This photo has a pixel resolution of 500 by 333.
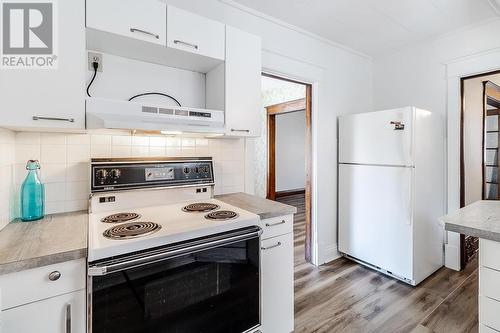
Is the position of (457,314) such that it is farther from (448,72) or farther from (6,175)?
(6,175)

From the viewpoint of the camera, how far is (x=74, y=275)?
0.97m

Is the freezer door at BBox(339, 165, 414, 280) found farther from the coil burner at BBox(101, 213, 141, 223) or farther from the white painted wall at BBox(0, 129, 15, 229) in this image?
the white painted wall at BBox(0, 129, 15, 229)

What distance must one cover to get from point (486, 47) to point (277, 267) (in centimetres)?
281

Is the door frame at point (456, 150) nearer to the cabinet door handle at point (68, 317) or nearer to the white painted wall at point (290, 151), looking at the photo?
the cabinet door handle at point (68, 317)

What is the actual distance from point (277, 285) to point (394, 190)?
4.92ft

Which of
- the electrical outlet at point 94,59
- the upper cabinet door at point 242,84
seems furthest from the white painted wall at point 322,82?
the electrical outlet at point 94,59

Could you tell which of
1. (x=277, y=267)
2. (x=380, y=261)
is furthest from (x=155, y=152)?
(x=380, y=261)

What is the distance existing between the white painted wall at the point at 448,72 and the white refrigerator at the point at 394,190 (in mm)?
100

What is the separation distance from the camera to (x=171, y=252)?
3.52 feet

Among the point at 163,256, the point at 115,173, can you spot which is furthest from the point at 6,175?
the point at 163,256

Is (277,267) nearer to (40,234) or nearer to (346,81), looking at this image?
(40,234)

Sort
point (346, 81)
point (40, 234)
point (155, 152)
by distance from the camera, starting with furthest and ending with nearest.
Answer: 1. point (346, 81)
2. point (155, 152)
3. point (40, 234)

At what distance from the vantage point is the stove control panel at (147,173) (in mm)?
1471

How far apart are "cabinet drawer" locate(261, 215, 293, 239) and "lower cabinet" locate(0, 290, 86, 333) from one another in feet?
3.01
